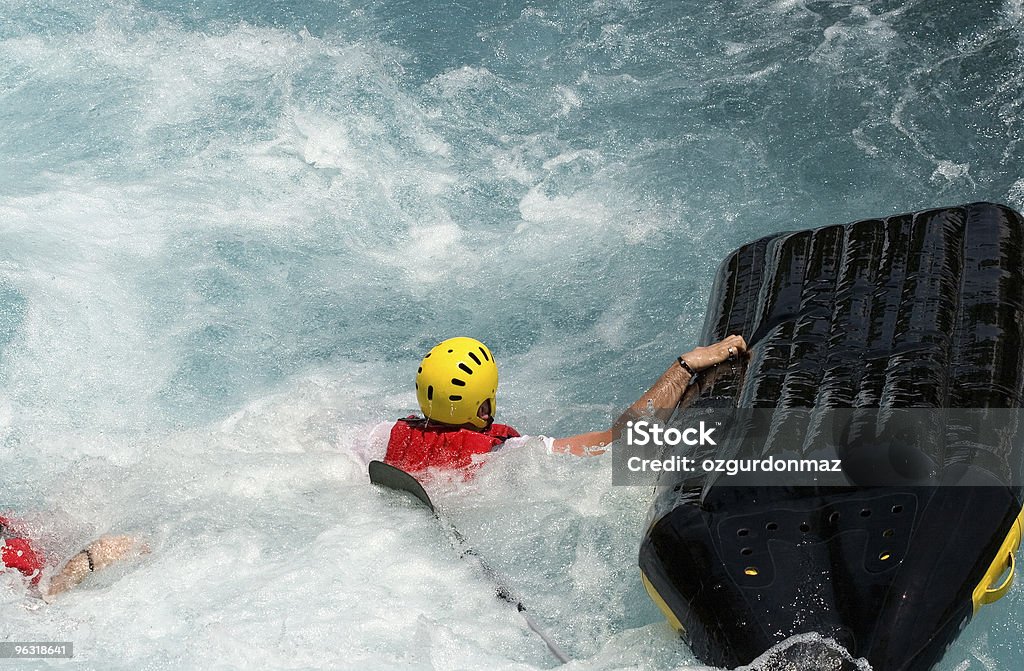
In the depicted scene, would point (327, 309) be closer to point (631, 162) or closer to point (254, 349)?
point (254, 349)

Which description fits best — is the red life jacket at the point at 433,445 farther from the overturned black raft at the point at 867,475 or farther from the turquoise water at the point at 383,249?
the overturned black raft at the point at 867,475

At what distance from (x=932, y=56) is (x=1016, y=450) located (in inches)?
165

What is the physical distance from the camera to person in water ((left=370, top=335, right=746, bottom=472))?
462 centimetres

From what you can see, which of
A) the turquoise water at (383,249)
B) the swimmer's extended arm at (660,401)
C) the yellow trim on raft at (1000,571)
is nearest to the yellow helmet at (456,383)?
the turquoise water at (383,249)

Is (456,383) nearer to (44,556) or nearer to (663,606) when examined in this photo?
(663,606)

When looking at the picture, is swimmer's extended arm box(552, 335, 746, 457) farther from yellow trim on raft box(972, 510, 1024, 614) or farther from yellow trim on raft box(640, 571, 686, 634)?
yellow trim on raft box(972, 510, 1024, 614)

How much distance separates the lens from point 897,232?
5.04 meters

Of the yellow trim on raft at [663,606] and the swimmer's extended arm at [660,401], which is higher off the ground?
the swimmer's extended arm at [660,401]

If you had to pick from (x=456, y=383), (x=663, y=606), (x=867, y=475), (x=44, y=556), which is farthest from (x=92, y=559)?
(x=867, y=475)

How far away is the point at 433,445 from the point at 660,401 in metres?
0.92

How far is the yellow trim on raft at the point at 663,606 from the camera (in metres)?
3.82

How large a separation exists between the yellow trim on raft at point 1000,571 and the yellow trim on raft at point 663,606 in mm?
914

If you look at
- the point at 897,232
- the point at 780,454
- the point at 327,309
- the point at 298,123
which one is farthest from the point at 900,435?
the point at 298,123

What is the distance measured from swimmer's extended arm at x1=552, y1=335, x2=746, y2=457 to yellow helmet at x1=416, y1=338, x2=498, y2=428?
37 cm
